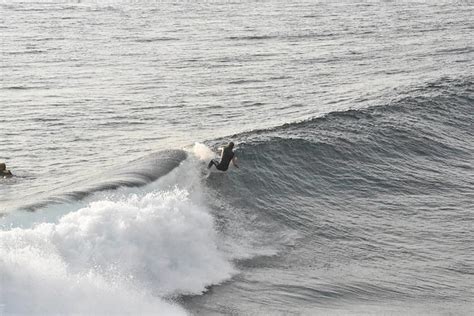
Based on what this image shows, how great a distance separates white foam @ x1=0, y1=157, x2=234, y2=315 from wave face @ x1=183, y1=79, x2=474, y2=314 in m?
1.01

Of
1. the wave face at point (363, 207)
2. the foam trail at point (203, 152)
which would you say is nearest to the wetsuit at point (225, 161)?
the wave face at point (363, 207)

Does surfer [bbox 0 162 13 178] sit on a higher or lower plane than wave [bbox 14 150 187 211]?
lower

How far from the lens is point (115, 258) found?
1780 centimetres

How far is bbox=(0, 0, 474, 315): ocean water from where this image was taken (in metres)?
17.7

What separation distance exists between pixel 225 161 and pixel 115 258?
814 cm

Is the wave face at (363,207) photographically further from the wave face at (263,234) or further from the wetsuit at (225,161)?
the wetsuit at (225,161)

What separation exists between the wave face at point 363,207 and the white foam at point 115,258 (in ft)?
3.32

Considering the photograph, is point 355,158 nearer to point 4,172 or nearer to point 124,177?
point 124,177

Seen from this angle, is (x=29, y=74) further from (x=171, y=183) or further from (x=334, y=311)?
(x=334, y=311)

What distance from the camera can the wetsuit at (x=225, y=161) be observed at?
82.8 feet

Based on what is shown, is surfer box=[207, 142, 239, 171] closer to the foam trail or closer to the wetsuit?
the wetsuit

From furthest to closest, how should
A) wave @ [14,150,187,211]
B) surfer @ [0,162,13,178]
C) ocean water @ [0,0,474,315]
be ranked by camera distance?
surfer @ [0,162,13,178]
wave @ [14,150,187,211]
ocean water @ [0,0,474,315]

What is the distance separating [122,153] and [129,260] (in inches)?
435

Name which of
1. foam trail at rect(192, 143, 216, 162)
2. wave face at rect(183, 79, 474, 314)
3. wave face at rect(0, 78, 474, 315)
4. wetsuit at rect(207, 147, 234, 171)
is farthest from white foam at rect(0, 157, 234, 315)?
foam trail at rect(192, 143, 216, 162)
